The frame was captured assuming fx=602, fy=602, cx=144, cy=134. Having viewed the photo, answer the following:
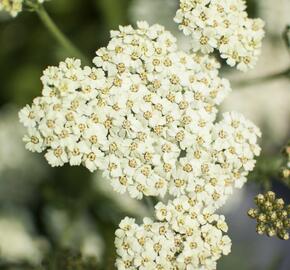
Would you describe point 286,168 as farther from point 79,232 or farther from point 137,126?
point 79,232

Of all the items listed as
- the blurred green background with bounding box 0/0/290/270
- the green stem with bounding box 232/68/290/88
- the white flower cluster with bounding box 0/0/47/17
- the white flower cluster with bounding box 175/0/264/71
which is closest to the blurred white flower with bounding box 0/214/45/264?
the blurred green background with bounding box 0/0/290/270

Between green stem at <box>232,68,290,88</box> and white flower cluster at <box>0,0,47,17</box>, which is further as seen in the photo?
green stem at <box>232,68,290,88</box>

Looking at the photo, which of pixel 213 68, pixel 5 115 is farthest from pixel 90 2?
pixel 213 68

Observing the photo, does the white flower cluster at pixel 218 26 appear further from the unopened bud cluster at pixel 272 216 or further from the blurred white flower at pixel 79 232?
the blurred white flower at pixel 79 232

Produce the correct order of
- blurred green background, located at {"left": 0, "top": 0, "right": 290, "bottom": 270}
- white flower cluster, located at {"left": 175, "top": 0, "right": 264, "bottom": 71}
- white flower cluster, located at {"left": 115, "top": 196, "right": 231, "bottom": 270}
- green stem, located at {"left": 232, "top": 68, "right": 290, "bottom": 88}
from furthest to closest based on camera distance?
blurred green background, located at {"left": 0, "top": 0, "right": 290, "bottom": 270} → green stem, located at {"left": 232, "top": 68, "right": 290, "bottom": 88} → white flower cluster, located at {"left": 175, "top": 0, "right": 264, "bottom": 71} → white flower cluster, located at {"left": 115, "top": 196, "right": 231, "bottom": 270}

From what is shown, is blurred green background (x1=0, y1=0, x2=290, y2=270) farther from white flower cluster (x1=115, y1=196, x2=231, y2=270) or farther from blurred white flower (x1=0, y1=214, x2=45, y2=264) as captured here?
white flower cluster (x1=115, y1=196, x2=231, y2=270)

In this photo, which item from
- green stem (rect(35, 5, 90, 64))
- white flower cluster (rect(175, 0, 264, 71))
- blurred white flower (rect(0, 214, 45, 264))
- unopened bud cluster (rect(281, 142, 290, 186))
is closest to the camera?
white flower cluster (rect(175, 0, 264, 71))

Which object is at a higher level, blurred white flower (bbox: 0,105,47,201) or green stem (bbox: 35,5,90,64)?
blurred white flower (bbox: 0,105,47,201)

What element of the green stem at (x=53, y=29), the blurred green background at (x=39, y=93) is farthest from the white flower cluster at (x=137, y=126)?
the blurred green background at (x=39, y=93)
